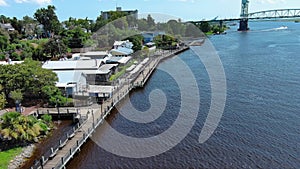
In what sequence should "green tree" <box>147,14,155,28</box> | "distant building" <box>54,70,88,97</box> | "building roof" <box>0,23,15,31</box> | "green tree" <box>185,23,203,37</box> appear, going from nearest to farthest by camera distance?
1. "distant building" <box>54,70,88,97</box>
2. "building roof" <box>0,23,15,31</box>
3. "green tree" <box>147,14,155,28</box>
4. "green tree" <box>185,23,203,37</box>

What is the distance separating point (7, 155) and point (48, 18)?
55.2 metres

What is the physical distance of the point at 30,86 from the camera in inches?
1107

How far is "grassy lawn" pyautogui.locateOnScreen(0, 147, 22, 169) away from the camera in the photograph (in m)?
18.3

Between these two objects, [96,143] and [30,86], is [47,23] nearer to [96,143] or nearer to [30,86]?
[30,86]

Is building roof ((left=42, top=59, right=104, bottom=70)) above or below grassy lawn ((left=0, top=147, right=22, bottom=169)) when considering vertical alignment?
above

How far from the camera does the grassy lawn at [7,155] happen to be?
18.3 meters

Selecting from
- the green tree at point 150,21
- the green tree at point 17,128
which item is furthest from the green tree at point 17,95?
the green tree at point 150,21

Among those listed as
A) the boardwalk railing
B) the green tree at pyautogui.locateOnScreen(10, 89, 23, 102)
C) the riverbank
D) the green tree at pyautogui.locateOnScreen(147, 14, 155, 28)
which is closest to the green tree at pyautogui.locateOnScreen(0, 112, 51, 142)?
the riverbank

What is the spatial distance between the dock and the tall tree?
122ft

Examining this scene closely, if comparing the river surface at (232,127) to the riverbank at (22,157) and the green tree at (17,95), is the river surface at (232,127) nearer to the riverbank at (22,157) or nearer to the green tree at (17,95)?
the riverbank at (22,157)

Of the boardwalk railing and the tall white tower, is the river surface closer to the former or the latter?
the boardwalk railing

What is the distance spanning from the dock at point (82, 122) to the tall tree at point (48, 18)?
3712 centimetres

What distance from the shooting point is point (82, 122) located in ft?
79.6

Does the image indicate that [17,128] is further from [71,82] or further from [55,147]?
[71,82]
